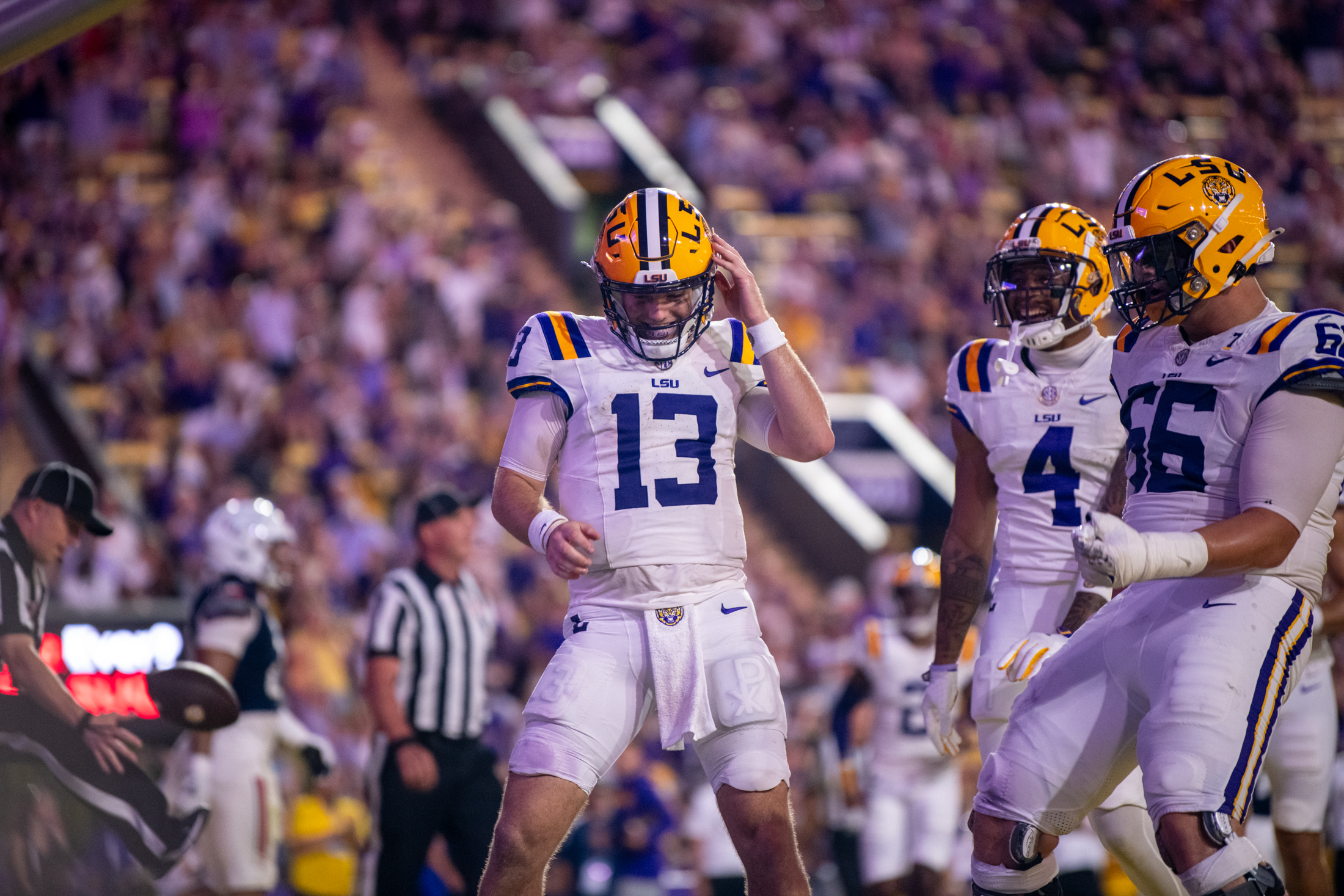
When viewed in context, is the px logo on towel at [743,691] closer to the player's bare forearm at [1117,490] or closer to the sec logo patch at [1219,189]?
the player's bare forearm at [1117,490]

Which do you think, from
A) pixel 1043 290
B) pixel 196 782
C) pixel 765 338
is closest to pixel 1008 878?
pixel 765 338

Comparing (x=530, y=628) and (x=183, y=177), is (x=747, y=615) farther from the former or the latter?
(x=183, y=177)

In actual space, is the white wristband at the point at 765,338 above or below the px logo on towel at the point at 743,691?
above

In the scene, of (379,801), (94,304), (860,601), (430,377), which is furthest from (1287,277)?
(379,801)

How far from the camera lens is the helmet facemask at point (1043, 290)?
4.91 m

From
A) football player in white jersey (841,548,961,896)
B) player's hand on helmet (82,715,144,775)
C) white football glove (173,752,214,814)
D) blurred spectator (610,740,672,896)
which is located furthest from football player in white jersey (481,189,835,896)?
blurred spectator (610,740,672,896)

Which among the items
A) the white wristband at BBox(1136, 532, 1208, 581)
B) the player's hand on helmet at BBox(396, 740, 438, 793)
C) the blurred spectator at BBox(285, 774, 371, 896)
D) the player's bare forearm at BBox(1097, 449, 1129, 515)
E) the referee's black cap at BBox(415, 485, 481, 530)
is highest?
the referee's black cap at BBox(415, 485, 481, 530)

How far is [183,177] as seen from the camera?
1440 cm

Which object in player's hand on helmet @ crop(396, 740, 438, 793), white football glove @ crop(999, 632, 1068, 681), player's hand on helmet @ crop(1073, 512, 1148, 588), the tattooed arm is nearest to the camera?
player's hand on helmet @ crop(1073, 512, 1148, 588)

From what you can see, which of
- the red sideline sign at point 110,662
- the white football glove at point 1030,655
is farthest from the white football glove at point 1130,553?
the red sideline sign at point 110,662

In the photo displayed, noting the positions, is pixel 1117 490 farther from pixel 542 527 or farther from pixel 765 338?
pixel 542 527

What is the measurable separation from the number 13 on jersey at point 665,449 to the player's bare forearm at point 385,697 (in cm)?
262

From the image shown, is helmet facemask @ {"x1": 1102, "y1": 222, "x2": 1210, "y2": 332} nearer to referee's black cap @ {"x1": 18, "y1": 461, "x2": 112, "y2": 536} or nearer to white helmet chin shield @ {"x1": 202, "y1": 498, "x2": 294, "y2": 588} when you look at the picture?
referee's black cap @ {"x1": 18, "y1": 461, "x2": 112, "y2": 536}

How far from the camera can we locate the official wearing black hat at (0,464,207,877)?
17.4 feet
